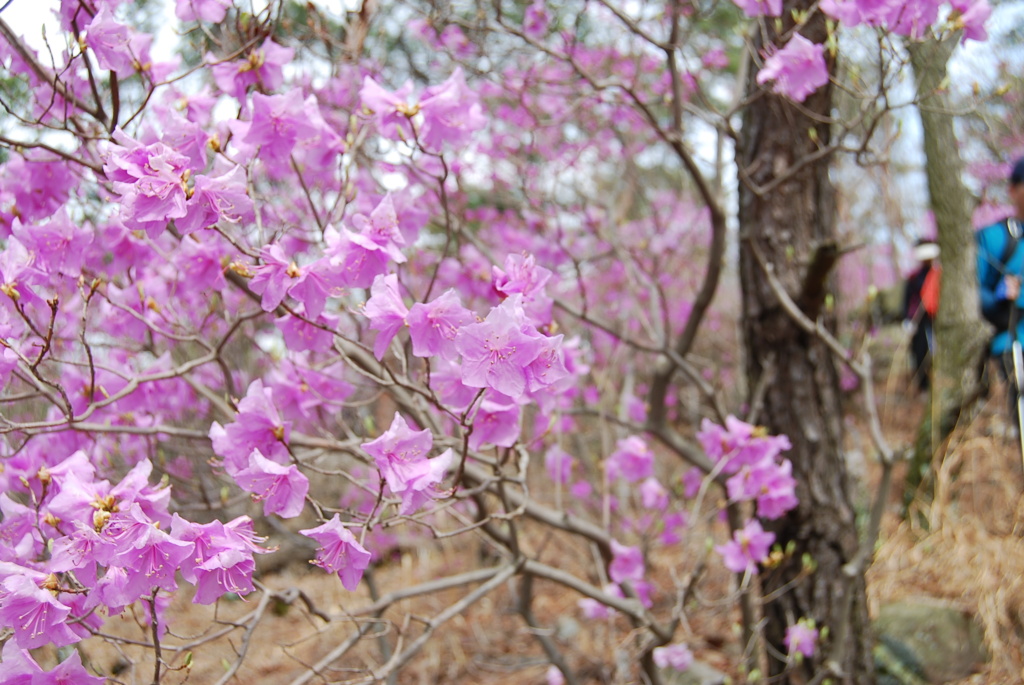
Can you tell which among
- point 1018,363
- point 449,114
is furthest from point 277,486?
point 1018,363

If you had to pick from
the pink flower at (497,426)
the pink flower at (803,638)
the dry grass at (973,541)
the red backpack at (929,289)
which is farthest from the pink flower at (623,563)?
the red backpack at (929,289)

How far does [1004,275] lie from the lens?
3.25m

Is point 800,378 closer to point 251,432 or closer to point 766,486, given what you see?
point 766,486

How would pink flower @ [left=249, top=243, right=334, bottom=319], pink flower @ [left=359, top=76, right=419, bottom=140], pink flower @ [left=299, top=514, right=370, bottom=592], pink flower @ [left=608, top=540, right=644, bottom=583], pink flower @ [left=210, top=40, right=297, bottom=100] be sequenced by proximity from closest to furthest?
pink flower @ [left=299, top=514, right=370, bottom=592] → pink flower @ [left=249, top=243, right=334, bottom=319] → pink flower @ [left=359, top=76, right=419, bottom=140] → pink flower @ [left=210, top=40, right=297, bottom=100] → pink flower @ [left=608, top=540, right=644, bottom=583]

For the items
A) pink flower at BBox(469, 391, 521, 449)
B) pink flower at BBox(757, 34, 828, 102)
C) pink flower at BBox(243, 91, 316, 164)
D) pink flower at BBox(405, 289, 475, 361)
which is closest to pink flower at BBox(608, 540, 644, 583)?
pink flower at BBox(469, 391, 521, 449)

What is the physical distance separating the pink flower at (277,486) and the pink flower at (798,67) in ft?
5.15

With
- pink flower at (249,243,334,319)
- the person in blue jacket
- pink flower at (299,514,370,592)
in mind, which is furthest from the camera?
the person in blue jacket

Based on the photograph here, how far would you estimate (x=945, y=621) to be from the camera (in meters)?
2.78

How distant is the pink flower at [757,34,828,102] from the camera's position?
1.87 m

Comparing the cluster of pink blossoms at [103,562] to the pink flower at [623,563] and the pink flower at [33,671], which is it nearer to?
the pink flower at [33,671]

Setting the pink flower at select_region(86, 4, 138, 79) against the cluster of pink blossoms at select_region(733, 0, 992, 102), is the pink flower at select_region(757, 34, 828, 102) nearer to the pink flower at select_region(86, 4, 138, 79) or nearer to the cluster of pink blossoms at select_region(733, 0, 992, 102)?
the cluster of pink blossoms at select_region(733, 0, 992, 102)

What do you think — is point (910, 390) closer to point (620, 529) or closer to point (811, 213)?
point (620, 529)

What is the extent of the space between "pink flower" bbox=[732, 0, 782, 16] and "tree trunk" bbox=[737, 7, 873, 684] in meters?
0.51

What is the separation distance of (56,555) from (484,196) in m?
4.19
